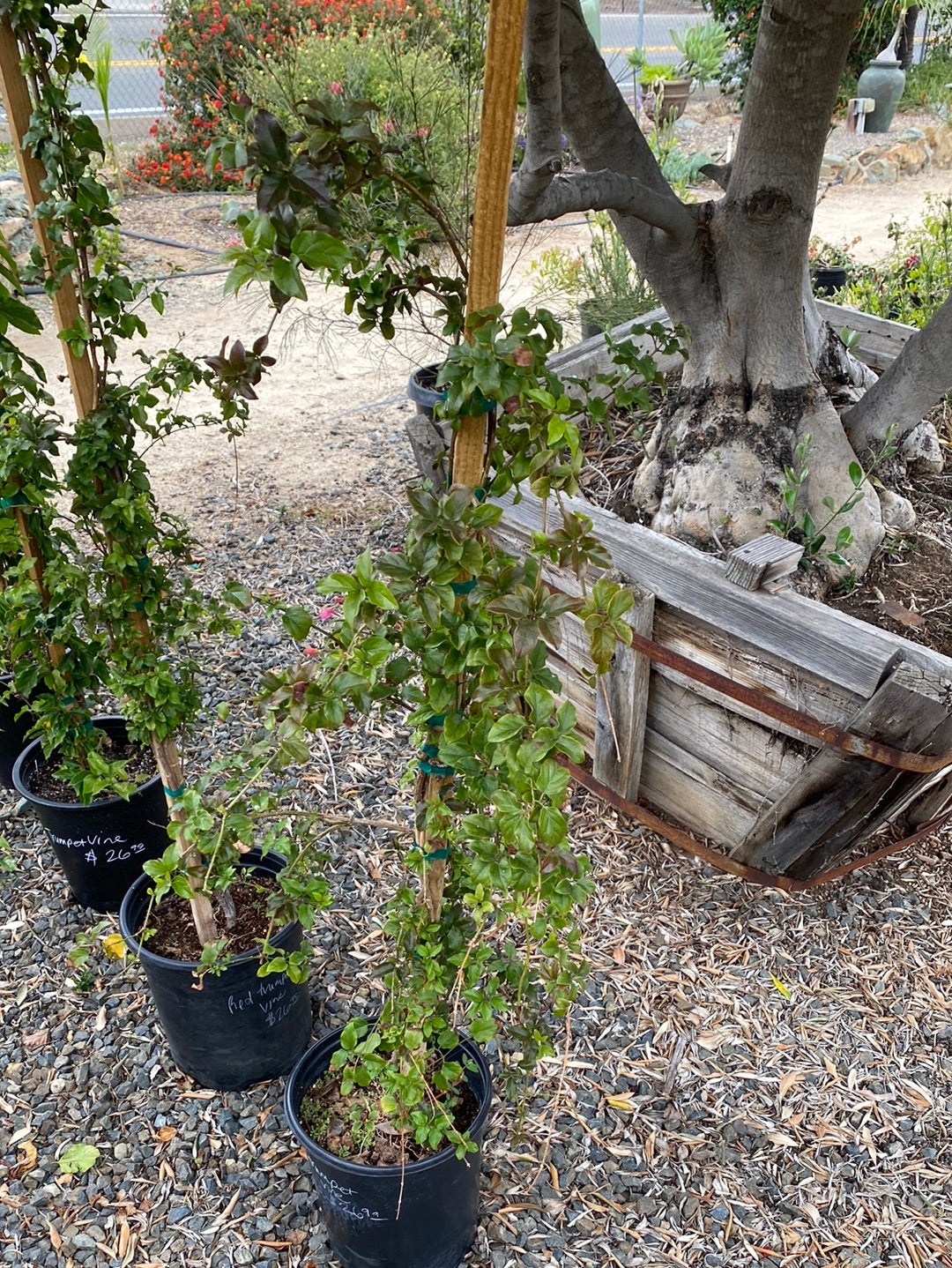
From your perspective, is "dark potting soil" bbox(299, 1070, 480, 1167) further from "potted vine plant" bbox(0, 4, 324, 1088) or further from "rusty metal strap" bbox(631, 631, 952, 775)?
"rusty metal strap" bbox(631, 631, 952, 775)

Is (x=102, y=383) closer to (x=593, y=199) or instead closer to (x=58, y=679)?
(x=58, y=679)

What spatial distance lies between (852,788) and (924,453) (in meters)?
1.43

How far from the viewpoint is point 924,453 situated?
297 cm

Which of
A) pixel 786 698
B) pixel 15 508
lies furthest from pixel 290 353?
pixel 786 698

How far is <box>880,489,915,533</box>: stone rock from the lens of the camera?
2693 mm

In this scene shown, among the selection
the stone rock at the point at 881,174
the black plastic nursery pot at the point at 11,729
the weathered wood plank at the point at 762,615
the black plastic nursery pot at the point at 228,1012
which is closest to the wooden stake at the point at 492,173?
the weathered wood plank at the point at 762,615

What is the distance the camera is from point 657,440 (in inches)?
113

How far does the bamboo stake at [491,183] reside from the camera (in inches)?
38.9

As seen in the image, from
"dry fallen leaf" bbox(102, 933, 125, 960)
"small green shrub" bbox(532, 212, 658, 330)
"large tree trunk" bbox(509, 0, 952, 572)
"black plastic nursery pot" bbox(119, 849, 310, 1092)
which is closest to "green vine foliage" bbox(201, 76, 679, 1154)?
"black plastic nursery pot" bbox(119, 849, 310, 1092)

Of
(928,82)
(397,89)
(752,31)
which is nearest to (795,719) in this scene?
(397,89)

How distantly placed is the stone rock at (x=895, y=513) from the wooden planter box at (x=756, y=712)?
817 mm

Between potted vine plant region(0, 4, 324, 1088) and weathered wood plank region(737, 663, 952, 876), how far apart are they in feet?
3.53

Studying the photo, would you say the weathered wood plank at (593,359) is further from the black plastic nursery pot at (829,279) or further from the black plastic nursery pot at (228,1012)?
the black plastic nursery pot at (829,279)

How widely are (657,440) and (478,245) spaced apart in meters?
1.86
